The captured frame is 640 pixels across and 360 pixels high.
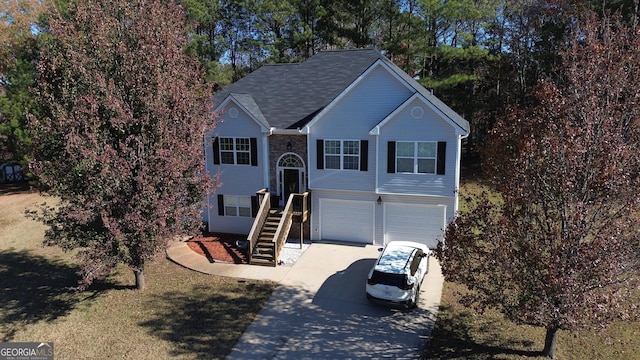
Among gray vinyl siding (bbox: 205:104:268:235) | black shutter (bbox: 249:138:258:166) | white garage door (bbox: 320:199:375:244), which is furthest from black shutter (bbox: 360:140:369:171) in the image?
black shutter (bbox: 249:138:258:166)

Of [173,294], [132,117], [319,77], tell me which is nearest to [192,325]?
[173,294]

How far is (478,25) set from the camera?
33.7 m

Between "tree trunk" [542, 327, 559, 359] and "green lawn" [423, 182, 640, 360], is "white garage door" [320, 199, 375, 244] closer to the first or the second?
"green lawn" [423, 182, 640, 360]

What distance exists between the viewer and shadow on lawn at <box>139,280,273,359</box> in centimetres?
1055

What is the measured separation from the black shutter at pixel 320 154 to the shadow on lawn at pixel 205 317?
6257mm

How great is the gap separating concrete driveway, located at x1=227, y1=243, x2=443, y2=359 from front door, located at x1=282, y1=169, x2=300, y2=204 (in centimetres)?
470

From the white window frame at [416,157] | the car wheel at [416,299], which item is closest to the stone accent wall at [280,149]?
the white window frame at [416,157]

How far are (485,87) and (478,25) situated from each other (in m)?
5.80

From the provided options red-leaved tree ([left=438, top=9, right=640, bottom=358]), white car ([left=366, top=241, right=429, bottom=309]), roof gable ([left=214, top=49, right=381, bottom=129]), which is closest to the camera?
red-leaved tree ([left=438, top=9, right=640, bottom=358])

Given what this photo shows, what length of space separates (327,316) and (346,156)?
784 cm

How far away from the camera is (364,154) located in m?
17.4

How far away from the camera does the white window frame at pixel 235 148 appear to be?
19.1 meters

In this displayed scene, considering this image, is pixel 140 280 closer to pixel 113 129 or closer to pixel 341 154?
pixel 113 129

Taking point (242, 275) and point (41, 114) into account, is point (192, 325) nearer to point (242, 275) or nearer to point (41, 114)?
point (242, 275)
